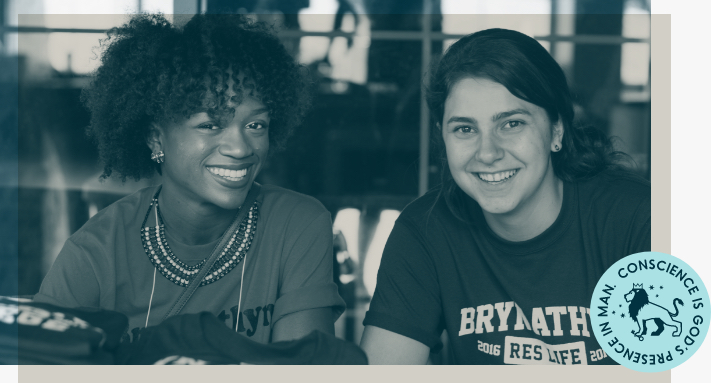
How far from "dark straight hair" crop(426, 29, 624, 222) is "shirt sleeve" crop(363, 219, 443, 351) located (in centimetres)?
19

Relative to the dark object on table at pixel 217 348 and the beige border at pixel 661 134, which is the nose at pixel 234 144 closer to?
the dark object on table at pixel 217 348

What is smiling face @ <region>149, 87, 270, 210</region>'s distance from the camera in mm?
Result: 1789

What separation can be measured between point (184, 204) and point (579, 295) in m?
1.17

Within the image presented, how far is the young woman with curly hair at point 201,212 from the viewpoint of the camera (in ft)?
5.90

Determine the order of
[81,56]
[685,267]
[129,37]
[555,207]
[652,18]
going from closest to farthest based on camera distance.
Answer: [685,267], [652,18], [555,207], [129,37], [81,56]

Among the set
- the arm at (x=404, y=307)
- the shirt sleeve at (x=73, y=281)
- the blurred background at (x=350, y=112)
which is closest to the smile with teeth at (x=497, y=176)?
the arm at (x=404, y=307)

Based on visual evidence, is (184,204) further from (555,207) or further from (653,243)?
(653,243)

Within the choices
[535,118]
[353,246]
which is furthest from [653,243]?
[353,246]

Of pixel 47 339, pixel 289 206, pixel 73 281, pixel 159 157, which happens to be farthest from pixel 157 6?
pixel 47 339

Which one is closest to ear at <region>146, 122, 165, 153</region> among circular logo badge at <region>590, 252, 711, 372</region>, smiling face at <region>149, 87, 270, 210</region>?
smiling face at <region>149, 87, 270, 210</region>

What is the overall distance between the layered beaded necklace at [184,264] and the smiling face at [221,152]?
0.32 ft

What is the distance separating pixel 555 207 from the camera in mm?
1821

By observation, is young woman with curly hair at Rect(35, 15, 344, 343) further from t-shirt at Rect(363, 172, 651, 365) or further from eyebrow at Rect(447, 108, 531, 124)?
eyebrow at Rect(447, 108, 531, 124)

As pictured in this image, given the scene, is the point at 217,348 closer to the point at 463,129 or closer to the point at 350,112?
the point at 463,129
